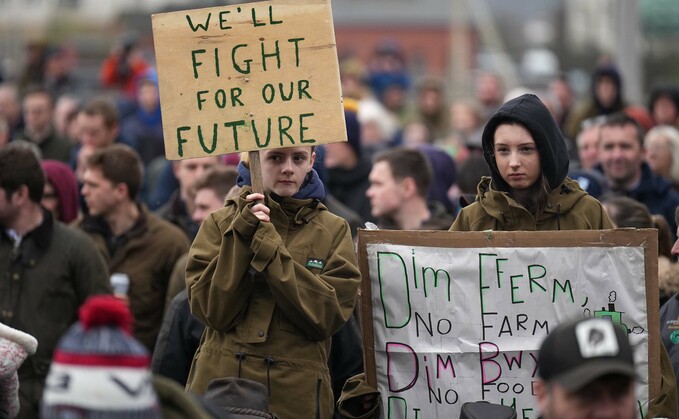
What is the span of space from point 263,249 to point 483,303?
3.59 feet

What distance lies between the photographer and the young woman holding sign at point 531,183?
6.45m

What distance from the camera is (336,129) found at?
6.34m

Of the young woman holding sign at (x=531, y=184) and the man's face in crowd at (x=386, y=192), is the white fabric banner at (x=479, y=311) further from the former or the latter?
the man's face in crowd at (x=386, y=192)

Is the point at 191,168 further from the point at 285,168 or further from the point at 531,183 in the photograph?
the point at 531,183

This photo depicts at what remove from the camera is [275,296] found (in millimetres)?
6098

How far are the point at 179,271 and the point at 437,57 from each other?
50.1 m

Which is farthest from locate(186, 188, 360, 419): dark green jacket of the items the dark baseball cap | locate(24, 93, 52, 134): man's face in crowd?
locate(24, 93, 52, 134): man's face in crowd

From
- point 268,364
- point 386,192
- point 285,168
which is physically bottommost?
point 268,364

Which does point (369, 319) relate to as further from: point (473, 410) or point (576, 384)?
point (576, 384)

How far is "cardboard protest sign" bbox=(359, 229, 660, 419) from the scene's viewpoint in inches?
248

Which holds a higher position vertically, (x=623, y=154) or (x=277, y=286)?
(x=623, y=154)

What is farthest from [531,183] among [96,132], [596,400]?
[96,132]

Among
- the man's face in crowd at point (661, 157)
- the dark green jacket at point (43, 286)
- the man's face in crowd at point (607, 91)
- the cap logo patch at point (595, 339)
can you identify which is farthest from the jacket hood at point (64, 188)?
the cap logo patch at point (595, 339)

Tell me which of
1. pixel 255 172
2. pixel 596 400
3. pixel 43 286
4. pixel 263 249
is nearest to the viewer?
pixel 596 400
